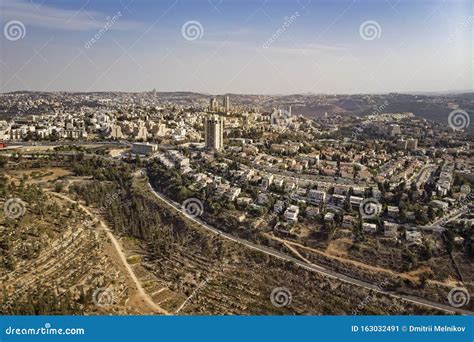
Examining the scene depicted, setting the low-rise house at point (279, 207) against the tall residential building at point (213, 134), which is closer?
the low-rise house at point (279, 207)

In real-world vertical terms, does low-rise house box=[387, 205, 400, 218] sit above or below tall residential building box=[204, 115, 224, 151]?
below

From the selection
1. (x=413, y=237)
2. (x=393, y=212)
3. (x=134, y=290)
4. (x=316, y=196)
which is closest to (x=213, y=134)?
(x=316, y=196)

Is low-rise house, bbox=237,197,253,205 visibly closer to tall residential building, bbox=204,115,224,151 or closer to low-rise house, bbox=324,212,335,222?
low-rise house, bbox=324,212,335,222

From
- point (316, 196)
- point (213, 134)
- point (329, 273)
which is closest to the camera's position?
point (329, 273)

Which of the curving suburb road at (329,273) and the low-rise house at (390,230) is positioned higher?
the low-rise house at (390,230)

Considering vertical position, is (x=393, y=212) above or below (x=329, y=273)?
above

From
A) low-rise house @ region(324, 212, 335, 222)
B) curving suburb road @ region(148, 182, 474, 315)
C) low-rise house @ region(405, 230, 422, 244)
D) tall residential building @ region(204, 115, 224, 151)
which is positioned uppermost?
tall residential building @ region(204, 115, 224, 151)

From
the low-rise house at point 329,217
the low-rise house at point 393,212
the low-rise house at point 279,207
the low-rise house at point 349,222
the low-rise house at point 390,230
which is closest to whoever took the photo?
the low-rise house at point 390,230

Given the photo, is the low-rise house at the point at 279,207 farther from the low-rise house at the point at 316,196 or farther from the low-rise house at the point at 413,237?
the low-rise house at the point at 413,237

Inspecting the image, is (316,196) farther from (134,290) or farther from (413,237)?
(134,290)

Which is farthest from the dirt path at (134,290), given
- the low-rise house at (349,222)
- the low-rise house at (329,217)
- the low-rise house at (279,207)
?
the low-rise house at (349,222)

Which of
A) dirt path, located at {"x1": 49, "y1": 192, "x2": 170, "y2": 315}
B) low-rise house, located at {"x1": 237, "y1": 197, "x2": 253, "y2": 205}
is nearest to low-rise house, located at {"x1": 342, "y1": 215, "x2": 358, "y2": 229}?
low-rise house, located at {"x1": 237, "y1": 197, "x2": 253, "y2": 205}

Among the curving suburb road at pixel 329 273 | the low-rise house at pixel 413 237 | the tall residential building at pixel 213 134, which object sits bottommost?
the curving suburb road at pixel 329 273
